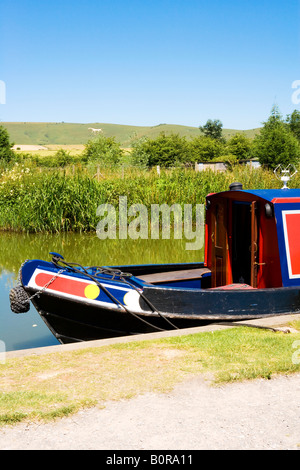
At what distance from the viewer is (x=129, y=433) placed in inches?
145

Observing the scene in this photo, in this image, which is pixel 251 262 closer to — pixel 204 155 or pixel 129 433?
pixel 129 433

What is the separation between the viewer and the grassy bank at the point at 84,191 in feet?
63.5

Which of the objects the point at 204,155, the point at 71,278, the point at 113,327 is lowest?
the point at 113,327

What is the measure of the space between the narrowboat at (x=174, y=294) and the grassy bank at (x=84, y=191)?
38.3ft

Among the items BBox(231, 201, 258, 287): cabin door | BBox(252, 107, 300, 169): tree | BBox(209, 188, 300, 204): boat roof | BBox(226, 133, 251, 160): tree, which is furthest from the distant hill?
BBox(209, 188, 300, 204): boat roof

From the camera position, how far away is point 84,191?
1956 centimetres

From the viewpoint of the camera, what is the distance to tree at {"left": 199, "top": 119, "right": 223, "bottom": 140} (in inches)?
4225

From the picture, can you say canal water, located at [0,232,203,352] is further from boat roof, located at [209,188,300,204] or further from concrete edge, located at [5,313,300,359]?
boat roof, located at [209,188,300,204]

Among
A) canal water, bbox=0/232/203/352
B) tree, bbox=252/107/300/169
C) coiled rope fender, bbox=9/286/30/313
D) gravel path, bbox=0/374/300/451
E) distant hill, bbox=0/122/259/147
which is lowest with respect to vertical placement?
canal water, bbox=0/232/203/352

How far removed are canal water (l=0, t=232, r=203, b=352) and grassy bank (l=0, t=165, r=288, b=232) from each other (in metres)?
0.68

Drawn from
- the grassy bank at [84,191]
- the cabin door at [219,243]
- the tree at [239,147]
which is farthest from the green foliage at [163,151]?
the cabin door at [219,243]

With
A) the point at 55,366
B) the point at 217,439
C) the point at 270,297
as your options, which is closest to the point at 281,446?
the point at 217,439

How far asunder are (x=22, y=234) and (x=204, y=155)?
67.6 metres

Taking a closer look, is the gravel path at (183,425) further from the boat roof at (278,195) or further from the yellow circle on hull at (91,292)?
the boat roof at (278,195)
